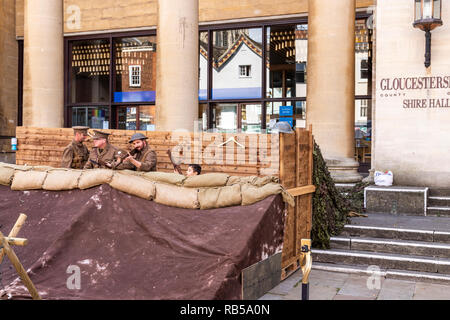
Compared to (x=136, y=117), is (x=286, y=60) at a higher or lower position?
higher

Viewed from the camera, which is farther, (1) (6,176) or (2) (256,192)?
(1) (6,176)

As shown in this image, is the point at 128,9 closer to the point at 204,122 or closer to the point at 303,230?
the point at 204,122

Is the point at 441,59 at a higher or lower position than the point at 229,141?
higher

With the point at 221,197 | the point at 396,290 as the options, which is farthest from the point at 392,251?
the point at 221,197

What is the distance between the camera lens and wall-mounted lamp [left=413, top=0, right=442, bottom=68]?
1029 centimetres

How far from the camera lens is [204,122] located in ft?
56.3

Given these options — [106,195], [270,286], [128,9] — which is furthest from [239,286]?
[128,9]

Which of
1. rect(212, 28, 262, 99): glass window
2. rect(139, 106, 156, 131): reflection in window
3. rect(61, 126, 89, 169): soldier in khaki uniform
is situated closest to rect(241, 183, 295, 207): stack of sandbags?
rect(61, 126, 89, 169): soldier in khaki uniform

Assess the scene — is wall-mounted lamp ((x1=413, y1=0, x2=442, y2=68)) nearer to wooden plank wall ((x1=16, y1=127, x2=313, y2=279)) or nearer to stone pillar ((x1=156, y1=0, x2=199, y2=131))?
wooden plank wall ((x1=16, y1=127, x2=313, y2=279))

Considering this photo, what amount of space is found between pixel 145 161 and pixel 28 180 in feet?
6.32

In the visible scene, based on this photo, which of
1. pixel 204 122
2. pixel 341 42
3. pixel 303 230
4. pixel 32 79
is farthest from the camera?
pixel 204 122

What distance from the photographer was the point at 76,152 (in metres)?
8.85

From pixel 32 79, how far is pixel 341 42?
883 centimetres

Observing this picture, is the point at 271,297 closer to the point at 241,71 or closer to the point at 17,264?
the point at 17,264
